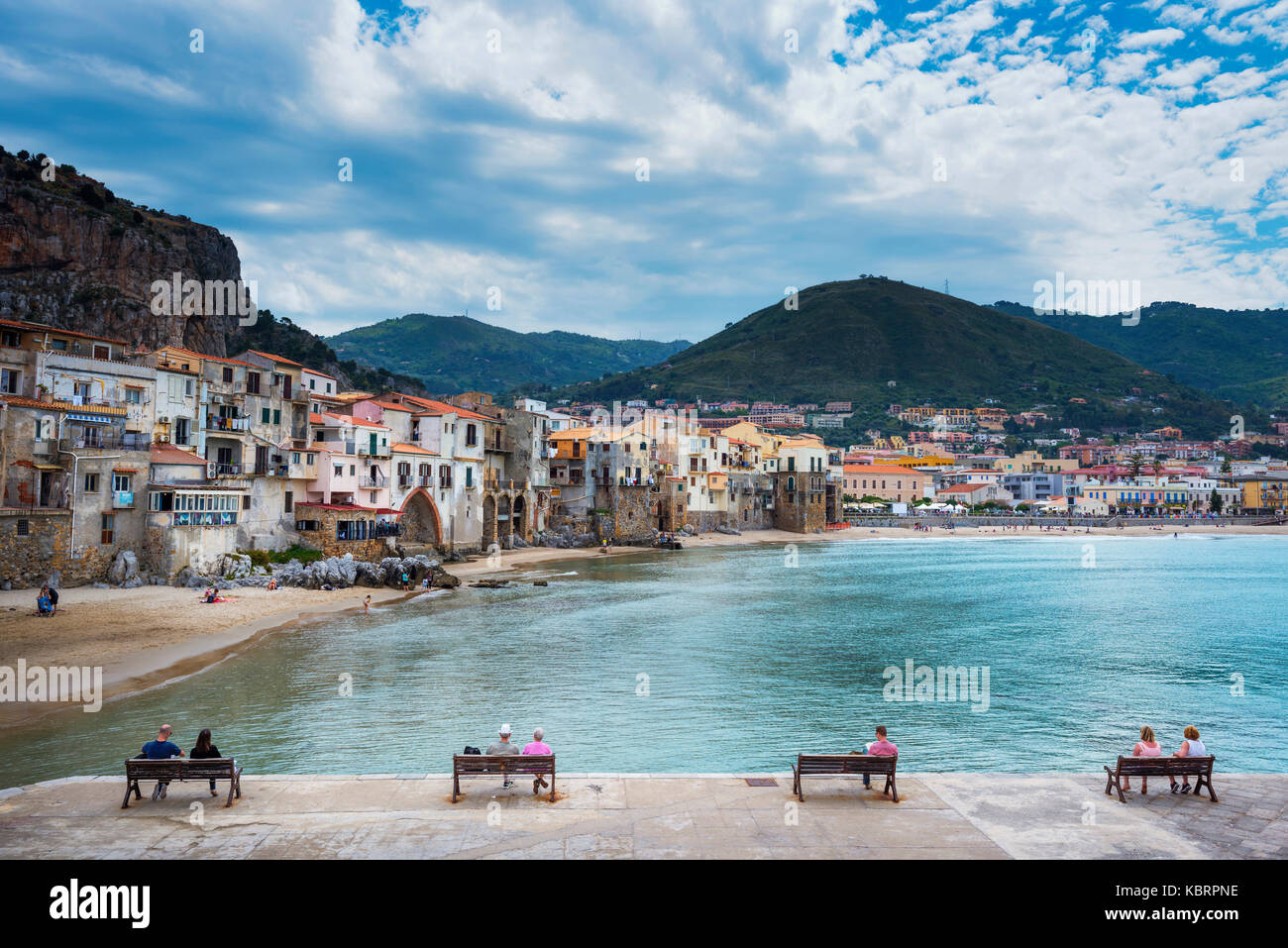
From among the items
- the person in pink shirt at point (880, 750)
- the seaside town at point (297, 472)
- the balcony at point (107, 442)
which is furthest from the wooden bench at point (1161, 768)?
the balcony at point (107, 442)

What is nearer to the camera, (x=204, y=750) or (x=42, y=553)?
(x=204, y=750)

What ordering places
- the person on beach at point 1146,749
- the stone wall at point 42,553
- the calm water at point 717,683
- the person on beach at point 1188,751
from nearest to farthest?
the person on beach at point 1188,751 → the person on beach at point 1146,749 → the calm water at point 717,683 → the stone wall at point 42,553

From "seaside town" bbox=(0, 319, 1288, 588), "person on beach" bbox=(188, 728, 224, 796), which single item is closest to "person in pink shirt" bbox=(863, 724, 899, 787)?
"person on beach" bbox=(188, 728, 224, 796)

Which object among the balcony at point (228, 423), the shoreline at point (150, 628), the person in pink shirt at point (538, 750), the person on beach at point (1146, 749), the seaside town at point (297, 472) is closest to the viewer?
the person in pink shirt at point (538, 750)

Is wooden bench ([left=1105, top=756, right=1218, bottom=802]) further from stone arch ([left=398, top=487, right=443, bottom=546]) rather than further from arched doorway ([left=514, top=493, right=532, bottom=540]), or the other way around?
arched doorway ([left=514, top=493, right=532, bottom=540])

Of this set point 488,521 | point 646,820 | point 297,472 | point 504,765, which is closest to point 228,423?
point 297,472

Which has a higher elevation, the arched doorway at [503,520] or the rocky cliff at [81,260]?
the rocky cliff at [81,260]

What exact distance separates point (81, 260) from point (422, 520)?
4776 cm

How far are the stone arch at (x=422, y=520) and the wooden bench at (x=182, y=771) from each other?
172 feet

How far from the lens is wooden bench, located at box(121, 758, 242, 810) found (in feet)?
40.8

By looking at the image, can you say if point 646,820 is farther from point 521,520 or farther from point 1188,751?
point 521,520

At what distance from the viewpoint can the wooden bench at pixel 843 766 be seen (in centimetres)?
1284

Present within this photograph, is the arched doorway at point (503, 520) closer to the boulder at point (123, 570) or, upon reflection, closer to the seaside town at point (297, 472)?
the seaside town at point (297, 472)

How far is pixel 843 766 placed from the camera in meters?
13.0
